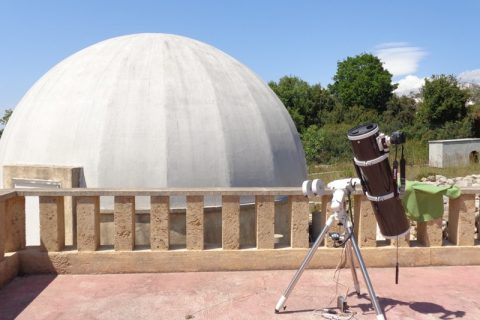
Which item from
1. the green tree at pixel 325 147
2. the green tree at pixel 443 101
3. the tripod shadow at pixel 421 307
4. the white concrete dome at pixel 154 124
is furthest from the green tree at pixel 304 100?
the tripod shadow at pixel 421 307

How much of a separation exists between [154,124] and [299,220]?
3.26 metres

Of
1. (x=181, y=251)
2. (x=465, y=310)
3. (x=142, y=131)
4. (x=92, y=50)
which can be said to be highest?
(x=92, y=50)

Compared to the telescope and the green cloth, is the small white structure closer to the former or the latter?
the green cloth

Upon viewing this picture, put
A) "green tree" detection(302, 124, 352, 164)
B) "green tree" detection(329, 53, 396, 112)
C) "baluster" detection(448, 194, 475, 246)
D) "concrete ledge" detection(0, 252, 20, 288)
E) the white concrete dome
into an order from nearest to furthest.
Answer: "concrete ledge" detection(0, 252, 20, 288) → "baluster" detection(448, 194, 475, 246) → the white concrete dome → "green tree" detection(302, 124, 352, 164) → "green tree" detection(329, 53, 396, 112)

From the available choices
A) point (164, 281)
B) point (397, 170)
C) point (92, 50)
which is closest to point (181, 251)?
point (164, 281)

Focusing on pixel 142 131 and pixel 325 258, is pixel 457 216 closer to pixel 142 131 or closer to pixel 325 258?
pixel 325 258

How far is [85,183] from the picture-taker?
710cm

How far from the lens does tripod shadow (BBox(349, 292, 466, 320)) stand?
151 inches

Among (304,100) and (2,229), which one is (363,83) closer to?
(304,100)

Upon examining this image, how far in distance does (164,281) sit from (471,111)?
39739 mm

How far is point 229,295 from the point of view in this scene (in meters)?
4.27

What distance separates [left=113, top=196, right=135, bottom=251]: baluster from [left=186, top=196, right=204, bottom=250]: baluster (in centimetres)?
63

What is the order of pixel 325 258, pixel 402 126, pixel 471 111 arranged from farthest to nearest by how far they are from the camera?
1. pixel 402 126
2. pixel 471 111
3. pixel 325 258

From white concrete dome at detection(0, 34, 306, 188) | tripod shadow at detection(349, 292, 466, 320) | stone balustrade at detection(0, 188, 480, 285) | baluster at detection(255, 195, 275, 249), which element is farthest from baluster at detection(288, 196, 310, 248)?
white concrete dome at detection(0, 34, 306, 188)
